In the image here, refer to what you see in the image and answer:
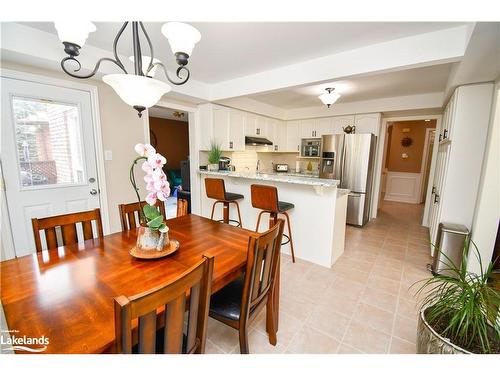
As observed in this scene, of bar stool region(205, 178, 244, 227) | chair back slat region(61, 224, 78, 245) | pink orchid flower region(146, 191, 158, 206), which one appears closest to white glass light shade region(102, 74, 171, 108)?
pink orchid flower region(146, 191, 158, 206)

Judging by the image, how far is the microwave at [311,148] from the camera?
5141 mm

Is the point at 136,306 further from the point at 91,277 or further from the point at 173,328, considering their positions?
the point at 91,277

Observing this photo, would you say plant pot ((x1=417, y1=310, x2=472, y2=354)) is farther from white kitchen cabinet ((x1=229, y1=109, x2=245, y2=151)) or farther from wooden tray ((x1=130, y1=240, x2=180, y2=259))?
white kitchen cabinet ((x1=229, y1=109, x2=245, y2=151))

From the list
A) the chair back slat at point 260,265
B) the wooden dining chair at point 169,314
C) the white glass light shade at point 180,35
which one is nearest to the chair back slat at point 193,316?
the wooden dining chair at point 169,314

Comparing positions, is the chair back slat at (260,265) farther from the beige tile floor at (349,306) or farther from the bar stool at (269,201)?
the bar stool at (269,201)

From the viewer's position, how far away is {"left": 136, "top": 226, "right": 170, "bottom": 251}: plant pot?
1307 mm

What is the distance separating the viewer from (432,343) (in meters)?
1.13

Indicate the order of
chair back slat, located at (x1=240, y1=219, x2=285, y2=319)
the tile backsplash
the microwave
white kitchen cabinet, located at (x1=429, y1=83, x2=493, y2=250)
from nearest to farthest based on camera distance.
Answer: chair back slat, located at (x1=240, y1=219, x2=285, y2=319) < white kitchen cabinet, located at (x1=429, y1=83, x2=493, y2=250) < the tile backsplash < the microwave

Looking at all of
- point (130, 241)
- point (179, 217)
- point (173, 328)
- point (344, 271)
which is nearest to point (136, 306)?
point (173, 328)

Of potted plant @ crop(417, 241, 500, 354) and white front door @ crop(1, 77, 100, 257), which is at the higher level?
white front door @ crop(1, 77, 100, 257)

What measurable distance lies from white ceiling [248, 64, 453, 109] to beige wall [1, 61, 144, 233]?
5.97 feet

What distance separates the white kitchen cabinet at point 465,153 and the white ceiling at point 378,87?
471 millimetres

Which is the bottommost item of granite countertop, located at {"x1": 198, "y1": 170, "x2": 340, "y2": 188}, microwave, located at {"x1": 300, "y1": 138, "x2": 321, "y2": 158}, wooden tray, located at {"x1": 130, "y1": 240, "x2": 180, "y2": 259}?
wooden tray, located at {"x1": 130, "y1": 240, "x2": 180, "y2": 259}
